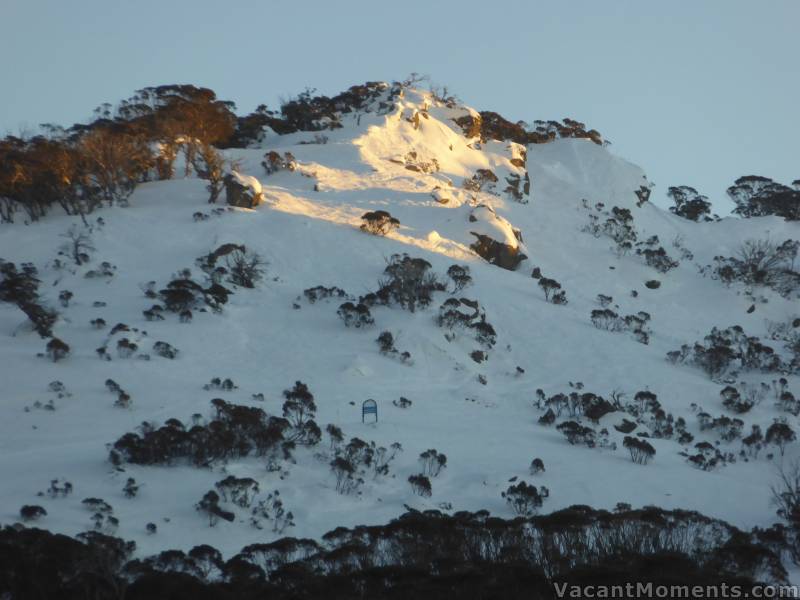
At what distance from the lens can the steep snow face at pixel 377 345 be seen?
2112cm

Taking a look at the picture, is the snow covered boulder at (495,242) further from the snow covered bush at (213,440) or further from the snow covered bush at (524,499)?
the snow covered bush at (524,499)

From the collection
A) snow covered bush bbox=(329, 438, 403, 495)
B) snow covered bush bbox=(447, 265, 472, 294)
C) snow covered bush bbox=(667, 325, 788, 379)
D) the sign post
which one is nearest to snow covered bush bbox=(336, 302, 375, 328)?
snow covered bush bbox=(447, 265, 472, 294)

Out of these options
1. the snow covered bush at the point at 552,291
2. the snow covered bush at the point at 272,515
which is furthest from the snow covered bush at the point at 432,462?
the snow covered bush at the point at 552,291

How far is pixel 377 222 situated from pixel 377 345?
12.9 m

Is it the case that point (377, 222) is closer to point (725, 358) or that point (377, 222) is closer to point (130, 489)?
point (725, 358)

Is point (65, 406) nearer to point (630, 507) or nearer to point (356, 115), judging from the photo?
point (630, 507)

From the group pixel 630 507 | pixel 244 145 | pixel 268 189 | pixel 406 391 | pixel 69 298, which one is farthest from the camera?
pixel 244 145

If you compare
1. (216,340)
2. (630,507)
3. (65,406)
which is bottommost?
(630,507)

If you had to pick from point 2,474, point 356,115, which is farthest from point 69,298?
point 356,115

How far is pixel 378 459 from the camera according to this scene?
23.2 m

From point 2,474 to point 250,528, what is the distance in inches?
249

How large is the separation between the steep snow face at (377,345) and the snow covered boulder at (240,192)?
1167 mm

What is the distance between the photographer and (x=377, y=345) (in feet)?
107

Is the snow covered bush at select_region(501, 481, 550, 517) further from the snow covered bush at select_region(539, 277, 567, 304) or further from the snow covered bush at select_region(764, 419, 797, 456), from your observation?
the snow covered bush at select_region(539, 277, 567, 304)
